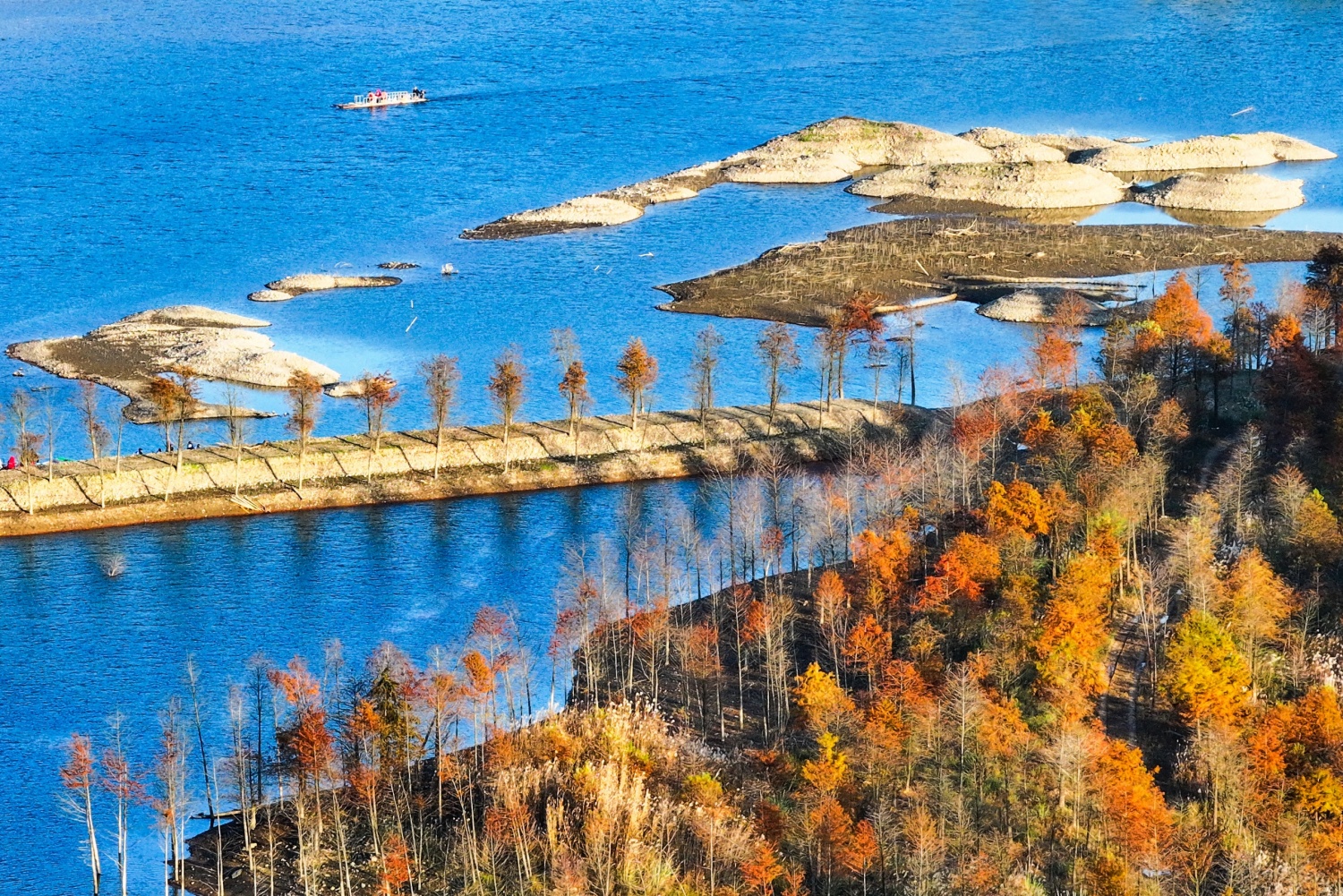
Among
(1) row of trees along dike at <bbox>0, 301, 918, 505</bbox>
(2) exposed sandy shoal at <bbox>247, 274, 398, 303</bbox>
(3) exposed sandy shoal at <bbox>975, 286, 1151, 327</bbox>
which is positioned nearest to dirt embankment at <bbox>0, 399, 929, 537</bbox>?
(1) row of trees along dike at <bbox>0, 301, 918, 505</bbox>

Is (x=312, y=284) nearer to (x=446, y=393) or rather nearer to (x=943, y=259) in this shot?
(x=446, y=393)

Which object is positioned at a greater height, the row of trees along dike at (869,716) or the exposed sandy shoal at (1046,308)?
the exposed sandy shoal at (1046,308)

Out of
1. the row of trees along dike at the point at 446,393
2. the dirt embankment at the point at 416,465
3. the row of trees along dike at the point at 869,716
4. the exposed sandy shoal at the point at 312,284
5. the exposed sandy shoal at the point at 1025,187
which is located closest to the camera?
the row of trees along dike at the point at 869,716

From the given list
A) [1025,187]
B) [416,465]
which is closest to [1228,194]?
[1025,187]

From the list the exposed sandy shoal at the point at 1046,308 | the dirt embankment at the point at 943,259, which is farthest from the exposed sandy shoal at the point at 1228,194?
the exposed sandy shoal at the point at 1046,308

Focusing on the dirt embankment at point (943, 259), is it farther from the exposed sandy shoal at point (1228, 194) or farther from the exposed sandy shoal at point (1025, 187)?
the exposed sandy shoal at point (1228, 194)

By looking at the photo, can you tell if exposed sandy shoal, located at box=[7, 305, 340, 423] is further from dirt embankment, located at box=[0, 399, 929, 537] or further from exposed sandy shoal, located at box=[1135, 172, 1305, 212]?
exposed sandy shoal, located at box=[1135, 172, 1305, 212]

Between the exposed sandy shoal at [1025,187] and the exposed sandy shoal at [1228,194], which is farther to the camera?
the exposed sandy shoal at [1025,187]

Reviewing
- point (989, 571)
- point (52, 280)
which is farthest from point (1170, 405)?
point (52, 280)
